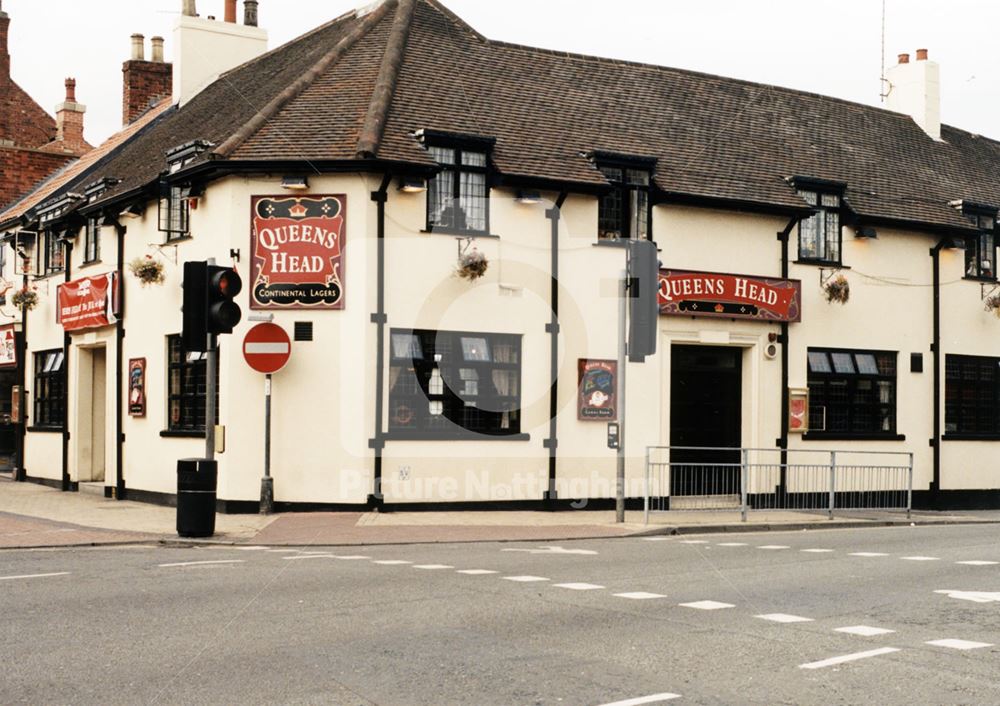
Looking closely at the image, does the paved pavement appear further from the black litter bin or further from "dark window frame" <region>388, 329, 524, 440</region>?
"dark window frame" <region>388, 329, 524, 440</region>

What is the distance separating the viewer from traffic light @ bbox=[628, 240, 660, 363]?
1867 centimetres

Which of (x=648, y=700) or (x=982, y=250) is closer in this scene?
(x=648, y=700)

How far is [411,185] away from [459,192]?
3.69ft

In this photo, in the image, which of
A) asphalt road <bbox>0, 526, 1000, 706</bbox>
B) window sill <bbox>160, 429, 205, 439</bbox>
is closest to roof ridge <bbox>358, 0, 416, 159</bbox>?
window sill <bbox>160, 429, 205, 439</bbox>

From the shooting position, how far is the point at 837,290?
24.0 metres

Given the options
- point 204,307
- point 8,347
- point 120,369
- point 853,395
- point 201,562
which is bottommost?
point 201,562

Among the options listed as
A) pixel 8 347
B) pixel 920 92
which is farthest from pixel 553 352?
pixel 8 347

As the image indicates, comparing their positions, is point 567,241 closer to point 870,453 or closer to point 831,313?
point 831,313

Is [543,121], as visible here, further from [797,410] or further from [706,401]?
[797,410]

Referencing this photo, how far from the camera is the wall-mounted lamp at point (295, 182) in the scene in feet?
65.2

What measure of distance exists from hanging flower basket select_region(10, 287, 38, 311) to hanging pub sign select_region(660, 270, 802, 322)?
48.0 feet

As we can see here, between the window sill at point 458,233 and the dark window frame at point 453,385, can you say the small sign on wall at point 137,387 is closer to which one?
the dark window frame at point 453,385

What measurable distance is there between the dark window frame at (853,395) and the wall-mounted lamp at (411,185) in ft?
28.8

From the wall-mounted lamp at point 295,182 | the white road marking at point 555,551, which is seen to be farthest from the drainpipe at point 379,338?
the white road marking at point 555,551
